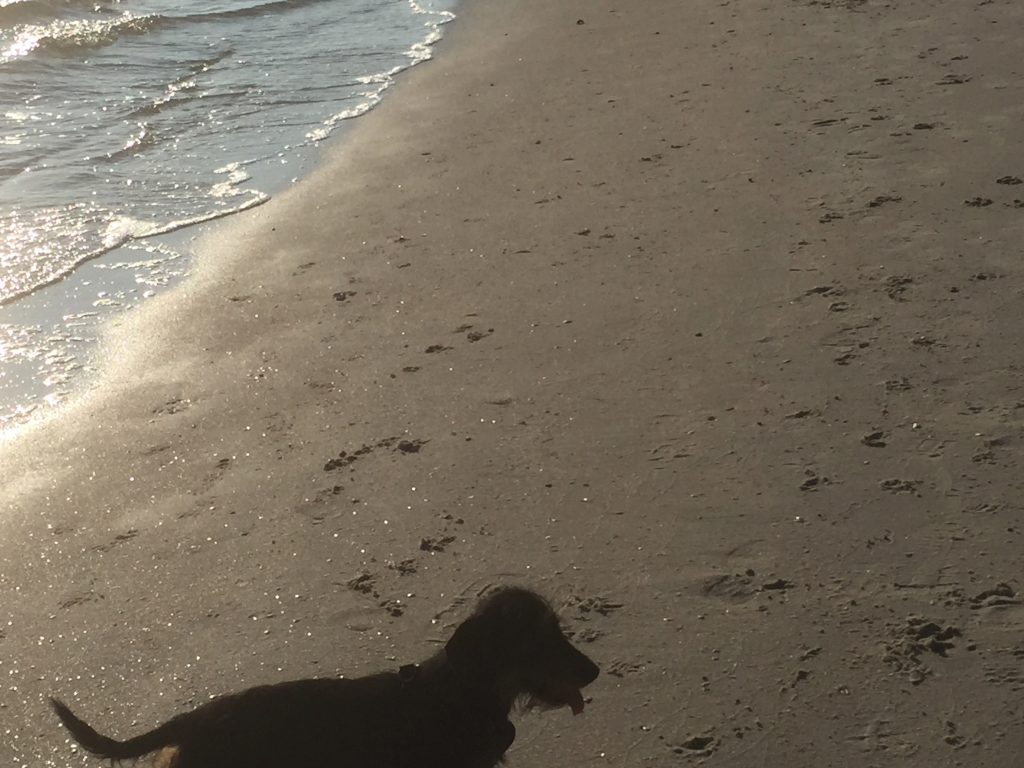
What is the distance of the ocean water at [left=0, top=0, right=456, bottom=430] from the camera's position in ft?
26.5

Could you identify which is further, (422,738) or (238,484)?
(238,484)

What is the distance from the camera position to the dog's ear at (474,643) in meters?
3.40

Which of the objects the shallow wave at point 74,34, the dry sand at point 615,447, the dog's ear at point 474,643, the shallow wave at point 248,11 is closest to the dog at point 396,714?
the dog's ear at point 474,643

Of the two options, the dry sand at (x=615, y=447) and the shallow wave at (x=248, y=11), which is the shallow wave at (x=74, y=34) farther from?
the dry sand at (x=615, y=447)

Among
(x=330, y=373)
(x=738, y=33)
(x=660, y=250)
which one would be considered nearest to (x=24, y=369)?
(x=330, y=373)

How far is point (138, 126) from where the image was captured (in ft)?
39.2

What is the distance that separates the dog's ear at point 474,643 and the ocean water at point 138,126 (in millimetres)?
3819

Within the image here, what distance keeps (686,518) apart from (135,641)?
77.9 inches

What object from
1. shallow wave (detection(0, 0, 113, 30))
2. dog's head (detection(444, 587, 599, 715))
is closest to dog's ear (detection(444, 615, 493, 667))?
dog's head (detection(444, 587, 599, 715))

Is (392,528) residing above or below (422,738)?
below

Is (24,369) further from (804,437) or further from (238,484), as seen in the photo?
(804,437)

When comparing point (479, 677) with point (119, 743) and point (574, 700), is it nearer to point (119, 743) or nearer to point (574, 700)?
point (574, 700)

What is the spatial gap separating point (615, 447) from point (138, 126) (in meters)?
7.98

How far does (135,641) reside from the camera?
4.58 metres
